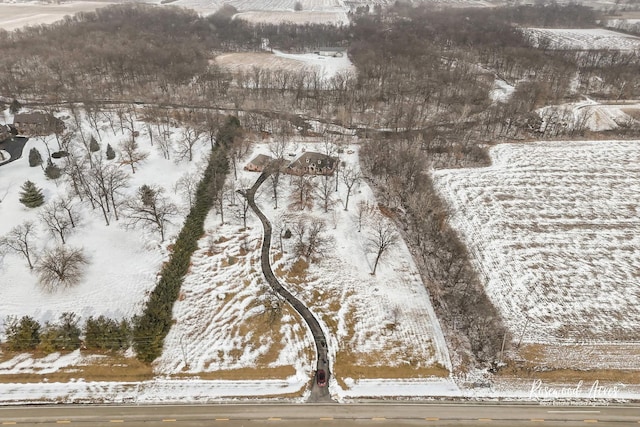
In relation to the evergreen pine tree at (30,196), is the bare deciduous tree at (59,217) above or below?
below

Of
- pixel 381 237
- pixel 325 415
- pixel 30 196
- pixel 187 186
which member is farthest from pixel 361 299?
pixel 30 196

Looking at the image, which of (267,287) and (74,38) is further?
(74,38)

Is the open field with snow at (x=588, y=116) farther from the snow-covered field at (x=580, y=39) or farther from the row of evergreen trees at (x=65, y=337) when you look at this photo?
the row of evergreen trees at (x=65, y=337)

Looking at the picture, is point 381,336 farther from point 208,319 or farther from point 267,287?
point 208,319

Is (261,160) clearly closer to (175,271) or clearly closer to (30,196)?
(175,271)

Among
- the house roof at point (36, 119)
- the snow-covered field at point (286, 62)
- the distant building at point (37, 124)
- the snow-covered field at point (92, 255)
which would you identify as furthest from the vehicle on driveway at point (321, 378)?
the snow-covered field at point (286, 62)

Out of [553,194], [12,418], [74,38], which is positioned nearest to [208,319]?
[12,418]
